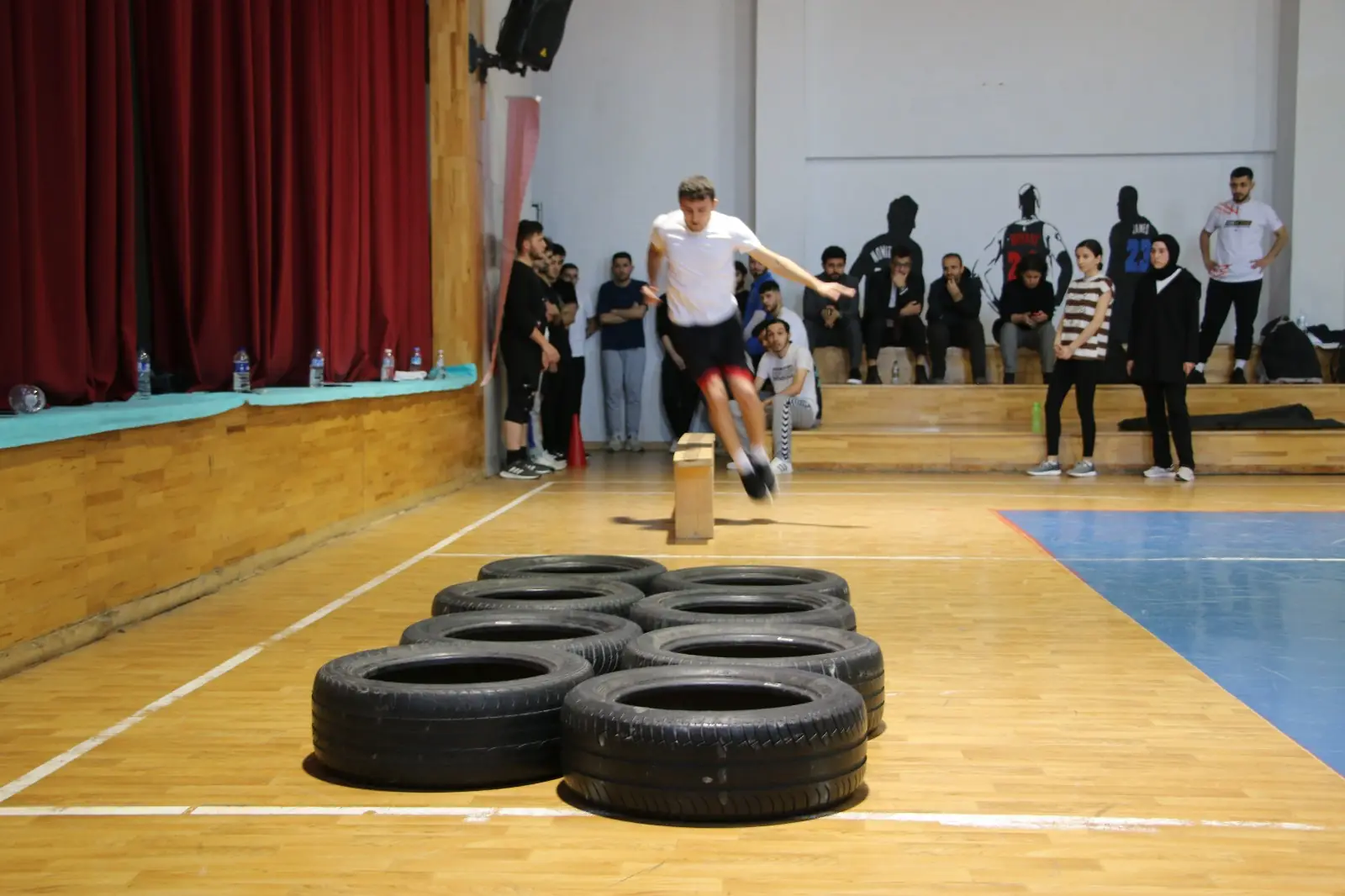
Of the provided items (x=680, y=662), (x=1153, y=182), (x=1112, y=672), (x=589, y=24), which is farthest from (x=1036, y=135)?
(x=680, y=662)

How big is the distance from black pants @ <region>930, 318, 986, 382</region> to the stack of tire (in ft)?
27.1

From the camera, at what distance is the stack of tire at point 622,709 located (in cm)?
270

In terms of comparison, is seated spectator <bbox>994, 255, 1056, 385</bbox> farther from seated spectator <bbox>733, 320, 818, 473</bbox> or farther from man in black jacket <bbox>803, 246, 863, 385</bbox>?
seated spectator <bbox>733, 320, 818, 473</bbox>

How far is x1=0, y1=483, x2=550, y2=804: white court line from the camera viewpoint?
3.04 meters

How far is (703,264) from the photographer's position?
6.68m

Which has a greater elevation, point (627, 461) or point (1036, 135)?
point (1036, 135)

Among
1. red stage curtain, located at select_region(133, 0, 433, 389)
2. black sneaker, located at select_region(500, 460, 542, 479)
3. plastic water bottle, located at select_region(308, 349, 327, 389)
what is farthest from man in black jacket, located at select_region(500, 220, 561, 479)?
plastic water bottle, located at select_region(308, 349, 327, 389)

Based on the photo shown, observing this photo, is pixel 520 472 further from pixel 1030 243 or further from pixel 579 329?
pixel 1030 243

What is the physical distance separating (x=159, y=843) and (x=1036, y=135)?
12.3m

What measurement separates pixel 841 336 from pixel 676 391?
5.61ft

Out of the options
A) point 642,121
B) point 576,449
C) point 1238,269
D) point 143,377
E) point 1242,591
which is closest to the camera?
point 143,377

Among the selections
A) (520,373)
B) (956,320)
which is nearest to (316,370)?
(520,373)

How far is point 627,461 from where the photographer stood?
11820 mm

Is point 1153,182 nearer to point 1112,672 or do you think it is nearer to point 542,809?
point 1112,672
